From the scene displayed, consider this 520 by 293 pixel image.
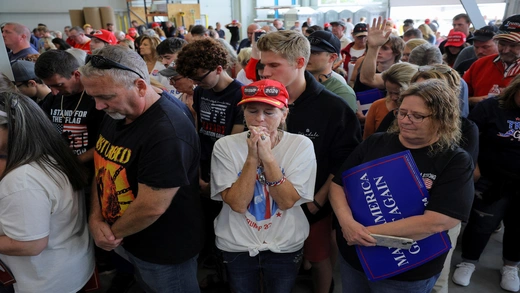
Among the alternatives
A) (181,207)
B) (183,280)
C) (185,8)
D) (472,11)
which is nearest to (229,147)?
(181,207)

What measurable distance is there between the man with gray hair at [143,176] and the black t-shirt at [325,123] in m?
0.65

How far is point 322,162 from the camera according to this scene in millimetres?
1925

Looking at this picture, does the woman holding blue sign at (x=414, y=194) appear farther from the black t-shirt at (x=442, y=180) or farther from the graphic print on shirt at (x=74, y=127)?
the graphic print on shirt at (x=74, y=127)

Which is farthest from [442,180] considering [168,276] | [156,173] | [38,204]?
[38,204]

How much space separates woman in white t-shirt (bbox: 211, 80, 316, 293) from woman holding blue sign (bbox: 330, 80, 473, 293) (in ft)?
0.81

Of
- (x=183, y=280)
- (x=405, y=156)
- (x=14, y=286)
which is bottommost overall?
(x=183, y=280)

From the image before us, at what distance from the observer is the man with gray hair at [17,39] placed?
4.28m

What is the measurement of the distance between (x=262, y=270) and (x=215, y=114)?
44.5 inches

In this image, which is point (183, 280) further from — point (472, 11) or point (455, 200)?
point (472, 11)

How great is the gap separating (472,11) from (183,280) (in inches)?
188

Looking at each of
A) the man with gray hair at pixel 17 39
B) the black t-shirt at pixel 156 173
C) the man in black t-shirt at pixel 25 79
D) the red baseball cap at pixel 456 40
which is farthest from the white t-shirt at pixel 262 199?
the man with gray hair at pixel 17 39

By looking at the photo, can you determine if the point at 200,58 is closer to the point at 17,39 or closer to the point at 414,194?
the point at 414,194

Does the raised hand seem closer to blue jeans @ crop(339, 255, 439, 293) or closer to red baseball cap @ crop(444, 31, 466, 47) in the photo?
blue jeans @ crop(339, 255, 439, 293)

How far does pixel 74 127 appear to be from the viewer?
2.17 meters
